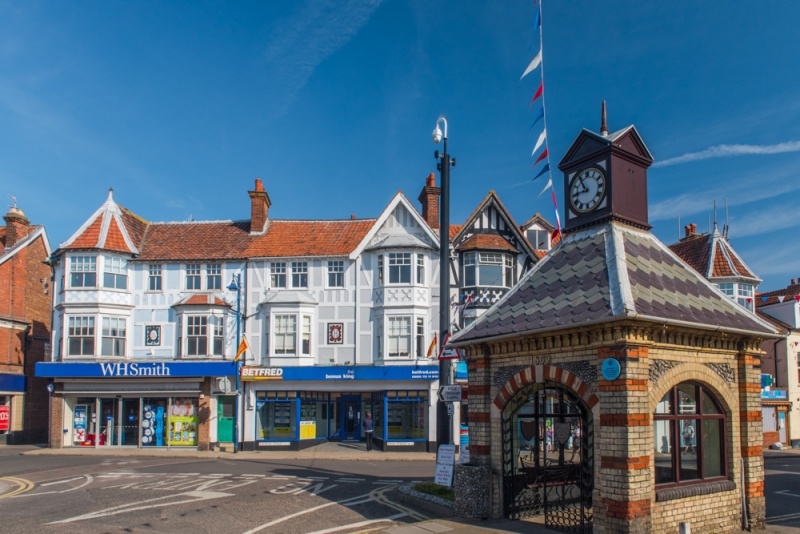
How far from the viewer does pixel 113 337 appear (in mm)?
30562

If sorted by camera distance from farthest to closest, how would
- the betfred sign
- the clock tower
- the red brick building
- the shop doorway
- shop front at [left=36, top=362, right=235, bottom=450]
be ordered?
1. the red brick building
2. the betfred sign
3. the shop doorway
4. shop front at [left=36, top=362, right=235, bottom=450]
5. the clock tower

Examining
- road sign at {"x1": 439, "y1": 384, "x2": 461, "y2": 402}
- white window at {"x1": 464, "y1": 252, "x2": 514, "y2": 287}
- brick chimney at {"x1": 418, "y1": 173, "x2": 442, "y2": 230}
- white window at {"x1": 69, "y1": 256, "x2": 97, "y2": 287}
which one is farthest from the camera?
brick chimney at {"x1": 418, "y1": 173, "x2": 442, "y2": 230}

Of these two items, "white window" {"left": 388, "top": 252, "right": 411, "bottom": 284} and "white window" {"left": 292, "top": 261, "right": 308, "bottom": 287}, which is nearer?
"white window" {"left": 388, "top": 252, "right": 411, "bottom": 284}

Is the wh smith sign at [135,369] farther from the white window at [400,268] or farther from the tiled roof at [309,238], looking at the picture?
the white window at [400,268]

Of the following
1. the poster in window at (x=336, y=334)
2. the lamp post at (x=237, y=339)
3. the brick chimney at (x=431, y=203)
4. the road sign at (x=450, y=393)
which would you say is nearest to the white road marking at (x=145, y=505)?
the road sign at (x=450, y=393)

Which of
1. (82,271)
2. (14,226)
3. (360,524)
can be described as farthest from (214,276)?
(360,524)

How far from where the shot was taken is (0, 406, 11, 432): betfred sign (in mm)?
32312

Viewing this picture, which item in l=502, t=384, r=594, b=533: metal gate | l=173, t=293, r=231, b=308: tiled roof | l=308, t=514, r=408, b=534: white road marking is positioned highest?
l=173, t=293, r=231, b=308: tiled roof

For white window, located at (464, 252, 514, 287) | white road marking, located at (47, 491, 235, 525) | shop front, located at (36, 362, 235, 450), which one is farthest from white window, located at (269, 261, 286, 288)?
white road marking, located at (47, 491, 235, 525)

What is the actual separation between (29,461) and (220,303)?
9694mm

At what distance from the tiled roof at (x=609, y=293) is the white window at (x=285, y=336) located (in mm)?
17591

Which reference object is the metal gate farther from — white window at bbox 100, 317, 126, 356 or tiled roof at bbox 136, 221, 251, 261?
white window at bbox 100, 317, 126, 356

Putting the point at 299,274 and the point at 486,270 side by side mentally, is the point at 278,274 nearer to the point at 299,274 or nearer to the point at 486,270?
the point at 299,274

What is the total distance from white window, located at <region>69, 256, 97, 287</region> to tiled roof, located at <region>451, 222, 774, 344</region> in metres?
22.8
